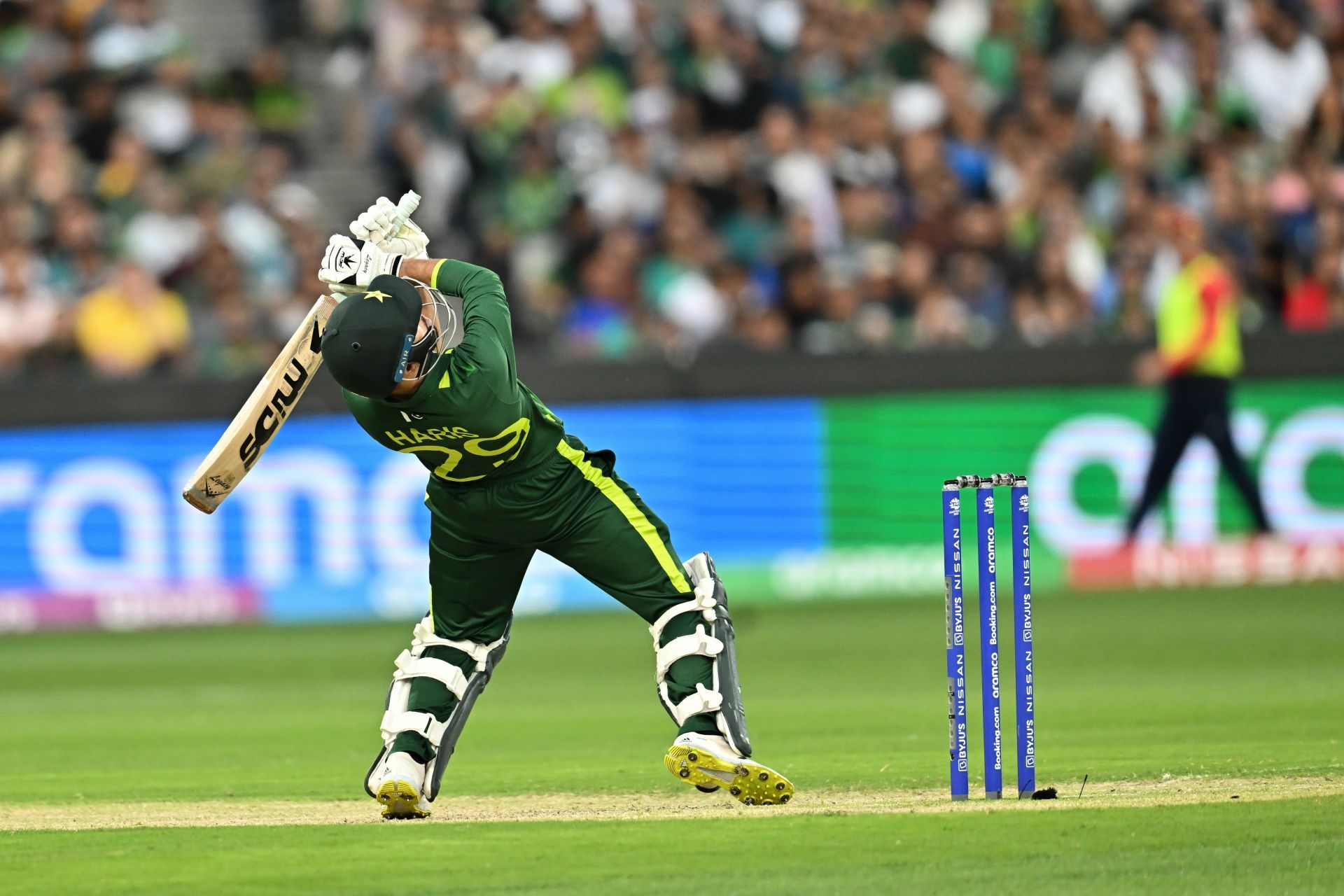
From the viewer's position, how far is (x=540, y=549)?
A: 279 inches

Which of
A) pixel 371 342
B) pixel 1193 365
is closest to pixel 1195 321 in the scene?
pixel 1193 365

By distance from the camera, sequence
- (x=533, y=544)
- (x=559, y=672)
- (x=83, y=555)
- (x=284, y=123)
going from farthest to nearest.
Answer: (x=284, y=123), (x=83, y=555), (x=559, y=672), (x=533, y=544)

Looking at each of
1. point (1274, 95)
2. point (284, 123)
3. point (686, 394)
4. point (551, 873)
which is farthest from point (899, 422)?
point (551, 873)

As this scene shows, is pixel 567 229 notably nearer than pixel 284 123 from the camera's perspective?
Yes

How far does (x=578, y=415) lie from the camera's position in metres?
15.2

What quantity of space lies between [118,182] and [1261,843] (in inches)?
512

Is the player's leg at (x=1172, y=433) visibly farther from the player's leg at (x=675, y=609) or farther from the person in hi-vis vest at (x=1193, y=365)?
the player's leg at (x=675, y=609)

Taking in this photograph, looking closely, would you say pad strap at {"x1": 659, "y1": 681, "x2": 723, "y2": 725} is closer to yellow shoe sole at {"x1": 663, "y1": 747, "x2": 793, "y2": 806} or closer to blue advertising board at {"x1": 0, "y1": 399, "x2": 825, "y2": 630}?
yellow shoe sole at {"x1": 663, "y1": 747, "x2": 793, "y2": 806}

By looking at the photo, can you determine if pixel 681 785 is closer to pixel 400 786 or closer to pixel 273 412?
pixel 400 786

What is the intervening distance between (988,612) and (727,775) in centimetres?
97

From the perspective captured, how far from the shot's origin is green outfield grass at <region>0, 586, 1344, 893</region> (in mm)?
5789

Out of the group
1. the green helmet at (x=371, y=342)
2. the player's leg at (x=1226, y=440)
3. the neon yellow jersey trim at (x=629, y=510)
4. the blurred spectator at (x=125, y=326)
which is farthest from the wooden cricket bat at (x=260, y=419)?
the blurred spectator at (x=125, y=326)

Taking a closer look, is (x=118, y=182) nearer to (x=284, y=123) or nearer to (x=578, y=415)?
(x=284, y=123)

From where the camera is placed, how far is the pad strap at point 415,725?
6926mm
